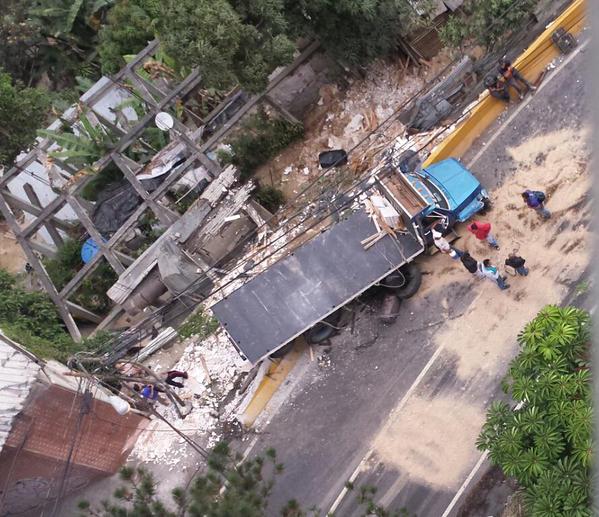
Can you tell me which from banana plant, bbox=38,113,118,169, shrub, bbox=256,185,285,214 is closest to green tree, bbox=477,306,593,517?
shrub, bbox=256,185,285,214

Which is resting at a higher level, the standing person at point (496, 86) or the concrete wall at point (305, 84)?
the concrete wall at point (305, 84)

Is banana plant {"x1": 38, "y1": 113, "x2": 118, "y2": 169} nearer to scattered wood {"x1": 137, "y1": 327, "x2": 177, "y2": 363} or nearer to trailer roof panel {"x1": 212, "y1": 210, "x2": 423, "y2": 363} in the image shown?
scattered wood {"x1": 137, "y1": 327, "x2": 177, "y2": 363}

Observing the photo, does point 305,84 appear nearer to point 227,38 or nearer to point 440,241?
point 227,38

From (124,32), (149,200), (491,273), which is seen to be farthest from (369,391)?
(124,32)

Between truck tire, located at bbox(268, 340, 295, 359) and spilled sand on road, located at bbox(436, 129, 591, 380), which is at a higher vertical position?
truck tire, located at bbox(268, 340, 295, 359)

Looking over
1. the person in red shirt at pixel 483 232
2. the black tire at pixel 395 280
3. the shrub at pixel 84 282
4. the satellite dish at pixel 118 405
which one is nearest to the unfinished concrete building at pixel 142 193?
the shrub at pixel 84 282

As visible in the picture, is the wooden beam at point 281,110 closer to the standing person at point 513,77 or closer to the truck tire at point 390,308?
the standing person at point 513,77
